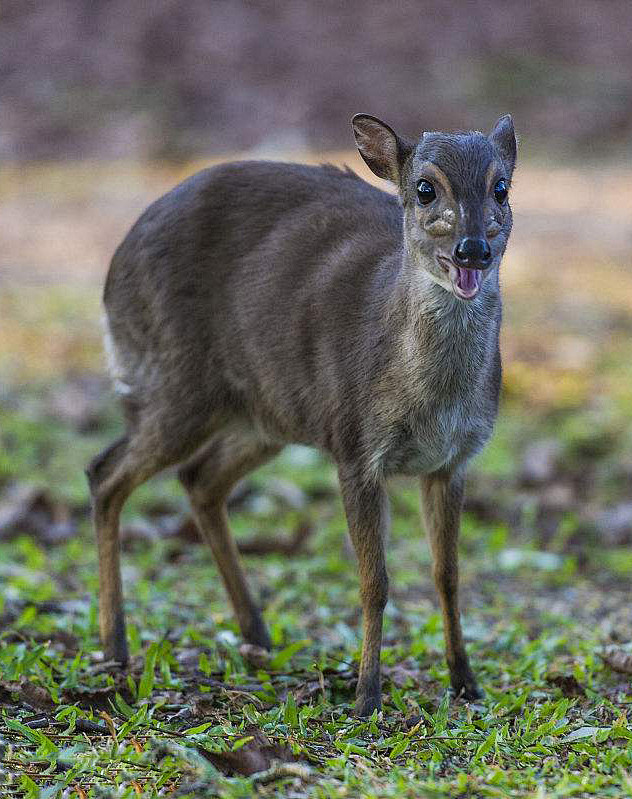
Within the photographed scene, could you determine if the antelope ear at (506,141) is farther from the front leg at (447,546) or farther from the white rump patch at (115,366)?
the white rump patch at (115,366)

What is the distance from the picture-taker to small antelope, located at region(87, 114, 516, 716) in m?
4.12

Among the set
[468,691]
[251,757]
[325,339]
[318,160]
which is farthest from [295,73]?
[251,757]

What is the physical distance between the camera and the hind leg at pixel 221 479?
5168mm

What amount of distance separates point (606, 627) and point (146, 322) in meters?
2.10

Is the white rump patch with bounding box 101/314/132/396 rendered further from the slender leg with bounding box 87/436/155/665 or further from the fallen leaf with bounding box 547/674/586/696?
the fallen leaf with bounding box 547/674/586/696

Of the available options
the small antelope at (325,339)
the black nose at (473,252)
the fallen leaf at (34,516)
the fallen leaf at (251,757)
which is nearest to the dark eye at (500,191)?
the small antelope at (325,339)

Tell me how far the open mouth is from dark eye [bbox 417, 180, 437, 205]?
224 millimetres

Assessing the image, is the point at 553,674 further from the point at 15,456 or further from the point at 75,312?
the point at 75,312

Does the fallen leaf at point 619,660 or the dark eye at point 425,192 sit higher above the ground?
the dark eye at point 425,192

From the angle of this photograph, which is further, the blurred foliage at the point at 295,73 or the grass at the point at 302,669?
the blurred foliage at the point at 295,73

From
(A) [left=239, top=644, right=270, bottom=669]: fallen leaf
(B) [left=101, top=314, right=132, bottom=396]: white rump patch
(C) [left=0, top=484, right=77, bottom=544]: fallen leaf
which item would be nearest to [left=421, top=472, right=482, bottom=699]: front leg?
(A) [left=239, top=644, right=270, bottom=669]: fallen leaf

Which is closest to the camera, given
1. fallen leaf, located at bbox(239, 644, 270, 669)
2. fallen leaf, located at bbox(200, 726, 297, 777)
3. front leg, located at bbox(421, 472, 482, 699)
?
fallen leaf, located at bbox(200, 726, 297, 777)

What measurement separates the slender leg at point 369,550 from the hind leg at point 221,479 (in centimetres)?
93

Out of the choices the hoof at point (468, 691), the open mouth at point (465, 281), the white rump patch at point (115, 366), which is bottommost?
the hoof at point (468, 691)
